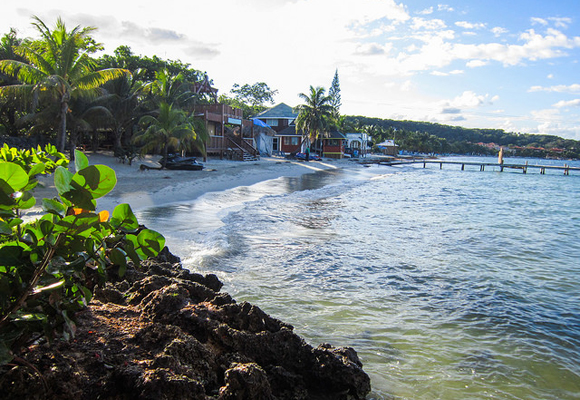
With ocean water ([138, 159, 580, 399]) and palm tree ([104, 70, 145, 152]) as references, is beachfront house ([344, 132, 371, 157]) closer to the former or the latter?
palm tree ([104, 70, 145, 152])

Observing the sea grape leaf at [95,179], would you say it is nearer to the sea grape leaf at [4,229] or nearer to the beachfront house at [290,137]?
the sea grape leaf at [4,229]

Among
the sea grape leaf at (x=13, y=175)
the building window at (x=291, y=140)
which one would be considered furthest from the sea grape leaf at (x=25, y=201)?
the building window at (x=291, y=140)

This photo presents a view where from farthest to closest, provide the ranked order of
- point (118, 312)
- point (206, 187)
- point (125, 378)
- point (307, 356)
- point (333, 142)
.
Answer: point (333, 142) < point (206, 187) < point (307, 356) < point (118, 312) < point (125, 378)

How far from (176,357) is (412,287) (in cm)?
528

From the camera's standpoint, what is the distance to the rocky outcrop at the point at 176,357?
203cm

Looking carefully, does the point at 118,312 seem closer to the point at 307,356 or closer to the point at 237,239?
the point at 307,356

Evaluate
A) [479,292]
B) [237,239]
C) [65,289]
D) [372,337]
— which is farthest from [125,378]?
[237,239]

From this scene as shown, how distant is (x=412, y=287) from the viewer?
22.6ft

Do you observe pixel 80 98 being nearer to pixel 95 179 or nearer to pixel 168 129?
pixel 168 129

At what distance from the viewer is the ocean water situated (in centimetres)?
429

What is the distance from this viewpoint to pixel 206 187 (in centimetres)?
1862

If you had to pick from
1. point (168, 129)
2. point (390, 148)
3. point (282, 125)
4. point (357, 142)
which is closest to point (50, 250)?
point (168, 129)

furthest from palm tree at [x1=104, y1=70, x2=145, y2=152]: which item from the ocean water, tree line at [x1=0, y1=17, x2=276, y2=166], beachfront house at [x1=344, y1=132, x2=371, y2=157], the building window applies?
beachfront house at [x1=344, y1=132, x2=371, y2=157]

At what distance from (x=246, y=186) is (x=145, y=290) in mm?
17734
